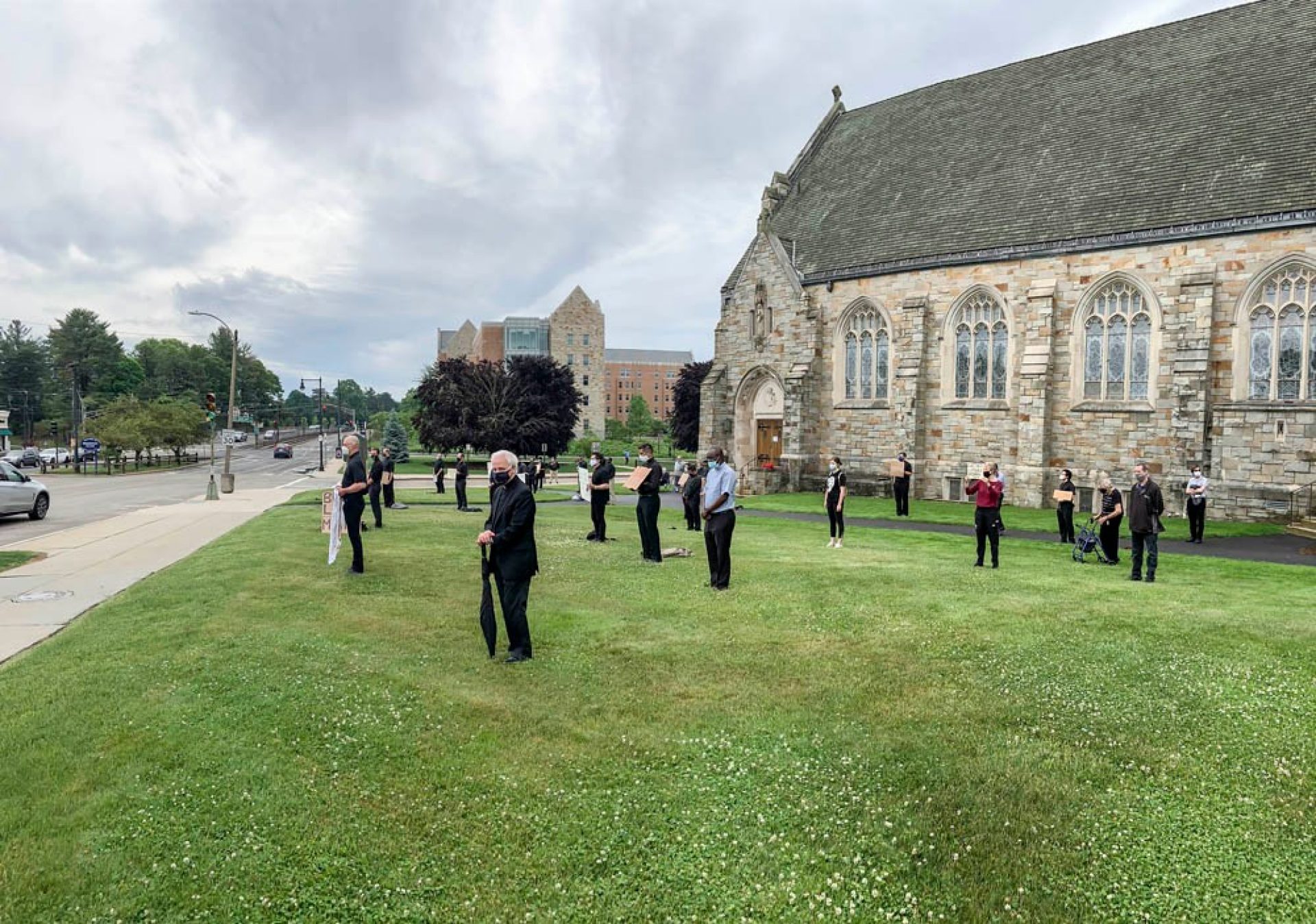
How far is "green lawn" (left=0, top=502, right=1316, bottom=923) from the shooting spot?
161 inches

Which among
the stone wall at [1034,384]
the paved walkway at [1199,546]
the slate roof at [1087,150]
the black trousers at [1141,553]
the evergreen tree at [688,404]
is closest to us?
the black trousers at [1141,553]

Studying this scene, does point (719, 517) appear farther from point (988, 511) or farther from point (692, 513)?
point (692, 513)

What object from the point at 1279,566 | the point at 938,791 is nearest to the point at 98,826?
the point at 938,791

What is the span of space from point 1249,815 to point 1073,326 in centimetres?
2305

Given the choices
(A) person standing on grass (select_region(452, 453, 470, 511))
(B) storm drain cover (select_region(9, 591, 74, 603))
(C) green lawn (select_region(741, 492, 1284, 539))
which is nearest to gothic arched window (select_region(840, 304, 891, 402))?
(C) green lawn (select_region(741, 492, 1284, 539))

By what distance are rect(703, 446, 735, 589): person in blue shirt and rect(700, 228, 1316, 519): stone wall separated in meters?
13.9

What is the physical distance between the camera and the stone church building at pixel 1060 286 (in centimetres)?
2109

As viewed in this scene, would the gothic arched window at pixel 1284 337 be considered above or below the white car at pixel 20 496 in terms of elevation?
above

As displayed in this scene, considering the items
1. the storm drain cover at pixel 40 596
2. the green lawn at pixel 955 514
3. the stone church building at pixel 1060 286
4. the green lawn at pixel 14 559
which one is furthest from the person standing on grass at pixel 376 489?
the stone church building at pixel 1060 286

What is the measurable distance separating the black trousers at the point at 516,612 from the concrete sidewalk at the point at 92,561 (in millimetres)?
5215

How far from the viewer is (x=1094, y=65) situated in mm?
27891

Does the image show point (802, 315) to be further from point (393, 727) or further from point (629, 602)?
point (393, 727)

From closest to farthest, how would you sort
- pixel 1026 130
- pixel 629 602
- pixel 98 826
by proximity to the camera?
pixel 98 826
pixel 629 602
pixel 1026 130

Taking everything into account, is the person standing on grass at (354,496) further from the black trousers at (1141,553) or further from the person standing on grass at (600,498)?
the black trousers at (1141,553)
